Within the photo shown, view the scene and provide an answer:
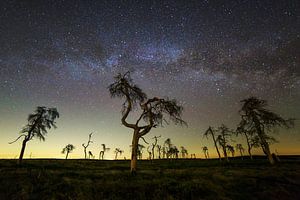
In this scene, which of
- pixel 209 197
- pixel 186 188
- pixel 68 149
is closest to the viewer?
pixel 209 197

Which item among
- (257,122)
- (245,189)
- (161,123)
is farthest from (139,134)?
(257,122)

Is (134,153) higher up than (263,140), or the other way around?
(263,140)

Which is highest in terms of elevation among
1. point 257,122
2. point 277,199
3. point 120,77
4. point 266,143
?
point 120,77

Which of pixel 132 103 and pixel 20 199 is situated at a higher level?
pixel 132 103

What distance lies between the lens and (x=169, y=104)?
22.7 metres

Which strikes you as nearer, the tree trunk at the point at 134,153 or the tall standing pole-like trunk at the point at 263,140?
the tree trunk at the point at 134,153

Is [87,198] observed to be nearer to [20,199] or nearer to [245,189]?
[20,199]

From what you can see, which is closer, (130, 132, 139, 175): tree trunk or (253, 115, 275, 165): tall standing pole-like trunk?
(130, 132, 139, 175): tree trunk

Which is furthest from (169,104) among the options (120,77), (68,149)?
(68,149)

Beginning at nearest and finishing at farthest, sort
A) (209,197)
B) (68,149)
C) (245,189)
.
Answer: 1. (209,197)
2. (245,189)
3. (68,149)

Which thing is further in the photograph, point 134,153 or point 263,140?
point 263,140

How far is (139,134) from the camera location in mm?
20391

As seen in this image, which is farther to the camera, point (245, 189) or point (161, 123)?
point (161, 123)

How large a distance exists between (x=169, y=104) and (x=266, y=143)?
21498mm
